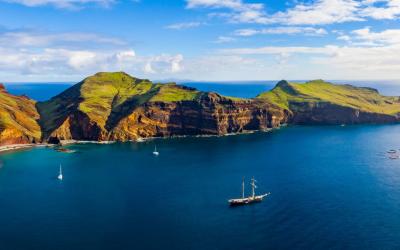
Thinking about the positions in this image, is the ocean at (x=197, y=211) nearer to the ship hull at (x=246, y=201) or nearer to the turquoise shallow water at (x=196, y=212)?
the turquoise shallow water at (x=196, y=212)

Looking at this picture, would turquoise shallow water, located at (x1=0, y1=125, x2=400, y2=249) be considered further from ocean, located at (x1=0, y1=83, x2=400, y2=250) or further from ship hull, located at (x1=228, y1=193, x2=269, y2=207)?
ship hull, located at (x1=228, y1=193, x2=269, y2=207)

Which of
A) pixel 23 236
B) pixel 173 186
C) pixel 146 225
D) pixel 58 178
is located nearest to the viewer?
pixel 23 236

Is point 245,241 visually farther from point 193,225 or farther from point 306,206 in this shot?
point 306,206

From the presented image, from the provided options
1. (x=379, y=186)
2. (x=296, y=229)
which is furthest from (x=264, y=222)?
(x=379, y=186)

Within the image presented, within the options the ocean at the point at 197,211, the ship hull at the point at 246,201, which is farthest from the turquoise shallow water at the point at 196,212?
the ship hull at the point at 246,201

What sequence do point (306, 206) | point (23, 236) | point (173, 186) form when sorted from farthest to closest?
Answer: point (173, 186)
point (306, 206)
point (23, 236)

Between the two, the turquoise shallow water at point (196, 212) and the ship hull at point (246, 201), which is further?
the ship hull at point (246, 201)

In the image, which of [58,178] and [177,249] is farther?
[58,178]

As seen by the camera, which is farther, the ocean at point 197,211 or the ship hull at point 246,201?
the ship hull at point 246,201

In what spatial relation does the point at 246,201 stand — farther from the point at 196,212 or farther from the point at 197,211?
the point at 196,212

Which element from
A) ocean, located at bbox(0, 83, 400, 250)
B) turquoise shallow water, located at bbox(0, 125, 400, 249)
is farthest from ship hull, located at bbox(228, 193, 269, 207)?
turquoise shallow water, located at bbox(0, 125, 400, 249)

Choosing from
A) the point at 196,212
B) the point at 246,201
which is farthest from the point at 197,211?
the point at 246,201
